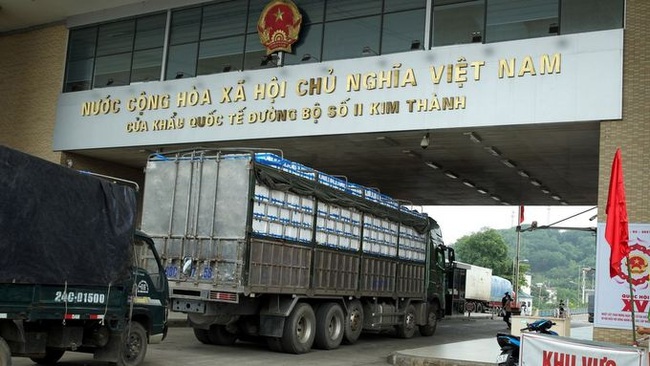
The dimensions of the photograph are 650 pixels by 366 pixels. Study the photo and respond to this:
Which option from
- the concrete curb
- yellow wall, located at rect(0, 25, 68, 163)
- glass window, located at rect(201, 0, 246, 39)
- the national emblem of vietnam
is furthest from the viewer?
yellow wall, located at rect(0, 25, 68, 163)

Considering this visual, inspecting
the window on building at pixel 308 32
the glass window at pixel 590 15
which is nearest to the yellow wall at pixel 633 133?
the glass window at pixel 590 15

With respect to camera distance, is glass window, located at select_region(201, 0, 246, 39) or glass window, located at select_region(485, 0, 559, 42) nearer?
glass window, located at select_region(485, 0, 559, 42)

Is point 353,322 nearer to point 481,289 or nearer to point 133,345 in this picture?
point 133,345

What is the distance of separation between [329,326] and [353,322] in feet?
5.05

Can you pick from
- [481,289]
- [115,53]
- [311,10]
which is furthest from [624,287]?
[481,289]

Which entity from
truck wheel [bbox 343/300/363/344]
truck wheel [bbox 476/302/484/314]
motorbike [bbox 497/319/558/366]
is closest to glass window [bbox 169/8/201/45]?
truck wheel [bbox 343/300/363/344]

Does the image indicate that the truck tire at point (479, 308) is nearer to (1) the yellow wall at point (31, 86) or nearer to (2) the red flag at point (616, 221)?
(1) the yellow wall at point (31, 86)

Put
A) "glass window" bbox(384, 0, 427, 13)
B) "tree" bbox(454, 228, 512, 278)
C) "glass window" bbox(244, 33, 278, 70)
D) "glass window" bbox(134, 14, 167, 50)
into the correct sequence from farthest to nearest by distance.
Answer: "tree" bbox(454, 228, 512, 278) → "glass window" bbox(134, 14, 167, 50) → "glass window" bbox(244, 33, 278, 70) → "glass window" bbox(384, 0, 427, 13)

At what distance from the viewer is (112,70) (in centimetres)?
2375

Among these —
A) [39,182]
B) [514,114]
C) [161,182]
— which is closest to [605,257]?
[514,114]

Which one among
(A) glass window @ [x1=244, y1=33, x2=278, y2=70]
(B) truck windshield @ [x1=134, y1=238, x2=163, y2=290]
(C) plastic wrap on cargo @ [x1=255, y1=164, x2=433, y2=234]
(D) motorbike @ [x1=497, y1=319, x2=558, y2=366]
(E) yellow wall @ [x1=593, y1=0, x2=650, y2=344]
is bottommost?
(D) motorbike @ [x1=497, y1=319, x2=558, y2=366]

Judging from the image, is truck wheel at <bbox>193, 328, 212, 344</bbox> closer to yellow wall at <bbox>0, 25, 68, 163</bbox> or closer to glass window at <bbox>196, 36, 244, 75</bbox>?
glass window at <bbox>196, 36, 244, 75</bbox>

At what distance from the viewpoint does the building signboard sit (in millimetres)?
15867

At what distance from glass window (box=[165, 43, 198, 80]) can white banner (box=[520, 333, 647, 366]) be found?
16.4 m
